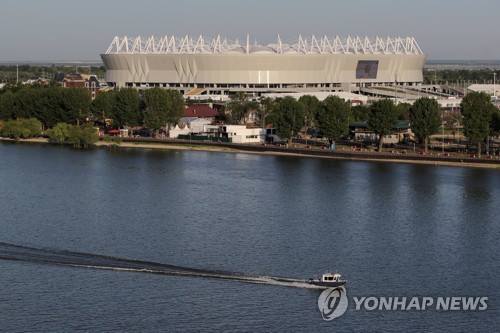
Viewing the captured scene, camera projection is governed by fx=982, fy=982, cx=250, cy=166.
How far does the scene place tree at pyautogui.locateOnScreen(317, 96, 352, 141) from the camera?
25938mm


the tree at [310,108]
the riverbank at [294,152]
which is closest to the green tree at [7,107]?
the riverbank at [294,152]

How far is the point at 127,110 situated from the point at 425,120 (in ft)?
31.6

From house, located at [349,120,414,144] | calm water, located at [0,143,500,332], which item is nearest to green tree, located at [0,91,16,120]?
calm water, located at [0,143,500,332]

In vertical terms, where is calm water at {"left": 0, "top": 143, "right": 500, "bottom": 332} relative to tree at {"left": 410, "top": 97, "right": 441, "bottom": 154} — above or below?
below

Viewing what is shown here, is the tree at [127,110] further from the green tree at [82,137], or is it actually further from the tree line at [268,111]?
the green tree at [82,137]

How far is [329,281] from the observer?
11.0 meters

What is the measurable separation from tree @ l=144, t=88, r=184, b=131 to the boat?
18.5 metres

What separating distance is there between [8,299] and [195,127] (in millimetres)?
19546

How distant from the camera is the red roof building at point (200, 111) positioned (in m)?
32.3

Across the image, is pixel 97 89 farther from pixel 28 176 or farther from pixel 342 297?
pixel 342 297

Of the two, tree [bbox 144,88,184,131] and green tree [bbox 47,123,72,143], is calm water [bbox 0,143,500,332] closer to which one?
green tree [bbox 47,123,72,143]

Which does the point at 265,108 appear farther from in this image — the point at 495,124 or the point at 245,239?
the point at 245,239

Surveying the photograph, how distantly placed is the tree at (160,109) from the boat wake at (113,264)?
54.2 ft

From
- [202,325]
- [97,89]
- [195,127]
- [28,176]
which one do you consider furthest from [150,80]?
[202,325]
